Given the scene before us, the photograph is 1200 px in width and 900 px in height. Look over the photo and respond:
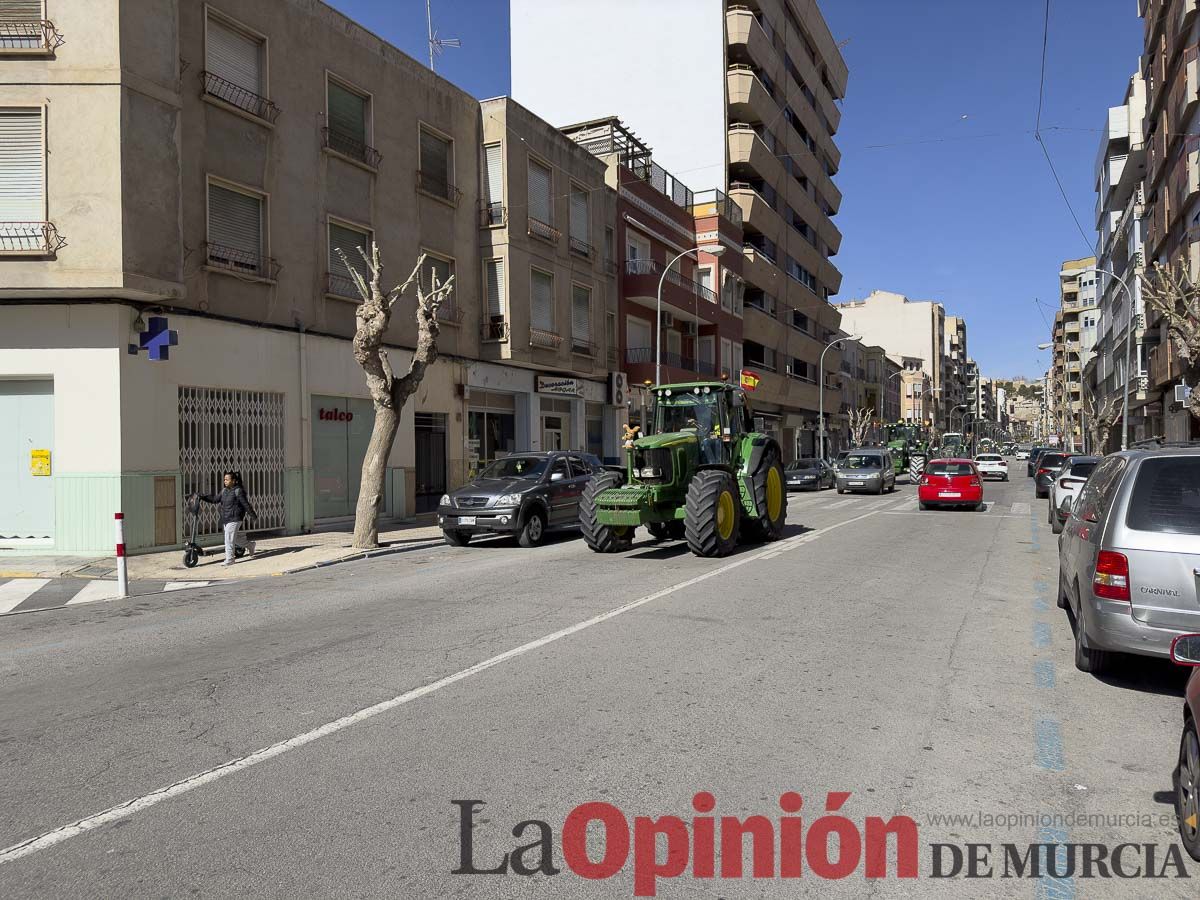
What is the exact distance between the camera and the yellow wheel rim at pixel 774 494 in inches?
595

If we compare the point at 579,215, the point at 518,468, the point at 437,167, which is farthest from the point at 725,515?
the point at 579,215

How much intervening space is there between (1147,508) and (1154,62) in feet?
Result: 140

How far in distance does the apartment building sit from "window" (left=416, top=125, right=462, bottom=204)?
69.5ft

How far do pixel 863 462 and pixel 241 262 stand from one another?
24394 mm

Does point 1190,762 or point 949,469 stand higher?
point 949,469

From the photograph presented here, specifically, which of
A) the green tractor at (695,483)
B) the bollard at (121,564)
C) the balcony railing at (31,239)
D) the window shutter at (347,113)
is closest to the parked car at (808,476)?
the green tractor at (695,483)

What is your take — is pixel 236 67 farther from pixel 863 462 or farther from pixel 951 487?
pixel 863 462

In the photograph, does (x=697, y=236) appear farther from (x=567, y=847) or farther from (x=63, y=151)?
(x=567, y=847)

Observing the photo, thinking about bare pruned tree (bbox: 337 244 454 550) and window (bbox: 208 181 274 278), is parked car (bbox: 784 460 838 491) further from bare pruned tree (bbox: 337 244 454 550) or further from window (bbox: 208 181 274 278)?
window (bbox: 208 181 274 278)

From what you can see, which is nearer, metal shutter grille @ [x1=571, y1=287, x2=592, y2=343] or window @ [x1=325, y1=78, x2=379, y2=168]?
window @ [x1=325, y1=78, x2=379, y2=168]

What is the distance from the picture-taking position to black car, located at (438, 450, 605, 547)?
49.9 feet

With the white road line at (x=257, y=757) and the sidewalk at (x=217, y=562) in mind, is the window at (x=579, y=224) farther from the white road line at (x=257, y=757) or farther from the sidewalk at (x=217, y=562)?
the white road line at (x=257, y=757)

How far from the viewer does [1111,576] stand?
17.8ft

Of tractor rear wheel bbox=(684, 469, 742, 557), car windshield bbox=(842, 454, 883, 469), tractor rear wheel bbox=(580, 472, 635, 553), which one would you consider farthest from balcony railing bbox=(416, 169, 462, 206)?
car windshield bbox=(842, 454, 883, 469)
